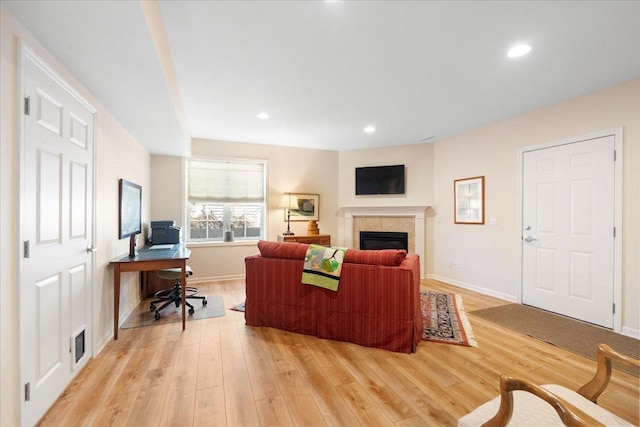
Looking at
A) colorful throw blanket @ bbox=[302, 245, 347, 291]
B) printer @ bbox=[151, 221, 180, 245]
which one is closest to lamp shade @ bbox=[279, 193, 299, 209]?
printer @ bbox=[151, 221, 180, 245]

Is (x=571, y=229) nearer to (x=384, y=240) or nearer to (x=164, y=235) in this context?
(x=384, y=240)

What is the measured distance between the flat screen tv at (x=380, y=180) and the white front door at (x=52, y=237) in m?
4.31

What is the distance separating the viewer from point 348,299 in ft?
8.43

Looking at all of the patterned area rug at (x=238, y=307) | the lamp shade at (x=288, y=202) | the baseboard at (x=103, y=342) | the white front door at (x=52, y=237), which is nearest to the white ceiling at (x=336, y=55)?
the white front door at (x=52, y=237)

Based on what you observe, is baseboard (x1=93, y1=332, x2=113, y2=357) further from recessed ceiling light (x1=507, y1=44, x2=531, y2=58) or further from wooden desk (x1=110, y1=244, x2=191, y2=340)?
recessed ceiling light (x1=507, y1=44, x2=531, y2=58)

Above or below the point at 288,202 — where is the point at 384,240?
below

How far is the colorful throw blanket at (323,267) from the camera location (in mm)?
2590

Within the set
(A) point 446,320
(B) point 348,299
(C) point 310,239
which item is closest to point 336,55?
(B) point 348,299

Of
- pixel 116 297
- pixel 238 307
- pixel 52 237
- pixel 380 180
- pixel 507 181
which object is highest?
pixel 380 180

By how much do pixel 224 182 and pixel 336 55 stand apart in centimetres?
345

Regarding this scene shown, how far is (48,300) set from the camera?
170cm

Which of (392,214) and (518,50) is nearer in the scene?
(518,50)

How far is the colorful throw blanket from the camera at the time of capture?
102 inches

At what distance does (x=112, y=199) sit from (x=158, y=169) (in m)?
2.06
